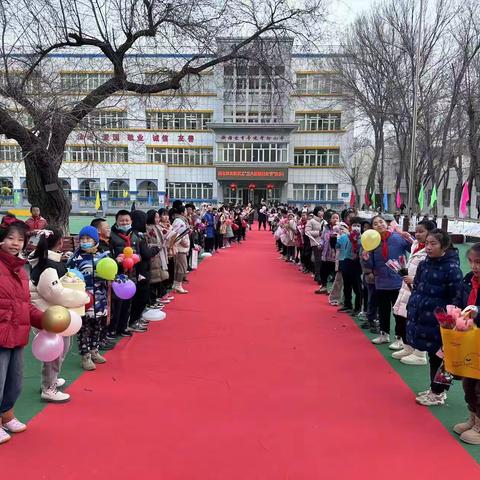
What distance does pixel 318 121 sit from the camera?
139 feet

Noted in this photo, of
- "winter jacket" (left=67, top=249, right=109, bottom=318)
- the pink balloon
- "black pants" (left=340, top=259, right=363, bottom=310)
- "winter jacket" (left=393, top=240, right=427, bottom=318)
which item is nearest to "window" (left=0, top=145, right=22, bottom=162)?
"winter jacket" (left=67, top=249, right=109, bottom=318)

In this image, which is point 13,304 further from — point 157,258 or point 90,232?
point 157,258

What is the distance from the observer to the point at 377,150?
92.7 ft

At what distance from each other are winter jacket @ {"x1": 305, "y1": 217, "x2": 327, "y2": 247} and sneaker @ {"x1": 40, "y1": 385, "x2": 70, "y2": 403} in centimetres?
622

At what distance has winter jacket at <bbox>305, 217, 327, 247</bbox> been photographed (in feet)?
29.3

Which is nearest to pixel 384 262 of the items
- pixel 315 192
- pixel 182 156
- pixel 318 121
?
pixel 315 192

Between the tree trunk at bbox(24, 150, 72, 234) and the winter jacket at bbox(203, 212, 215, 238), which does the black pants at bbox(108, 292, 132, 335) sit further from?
the winter jacket at bbox(203, 212, 215, 238)

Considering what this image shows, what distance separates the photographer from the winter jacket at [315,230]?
29.3 ft

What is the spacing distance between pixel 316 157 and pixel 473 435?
137 ft

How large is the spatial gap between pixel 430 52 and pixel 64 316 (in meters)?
19.8

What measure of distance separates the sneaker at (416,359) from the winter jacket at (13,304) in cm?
375

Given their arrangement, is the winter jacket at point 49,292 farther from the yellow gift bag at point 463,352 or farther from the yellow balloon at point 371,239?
the yellow balloon at point 371,239

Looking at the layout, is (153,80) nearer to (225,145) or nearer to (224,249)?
(224,249)

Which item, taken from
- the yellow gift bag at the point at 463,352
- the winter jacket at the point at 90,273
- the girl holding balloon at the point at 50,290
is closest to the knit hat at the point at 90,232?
the winter jacket at the point at 90,273
